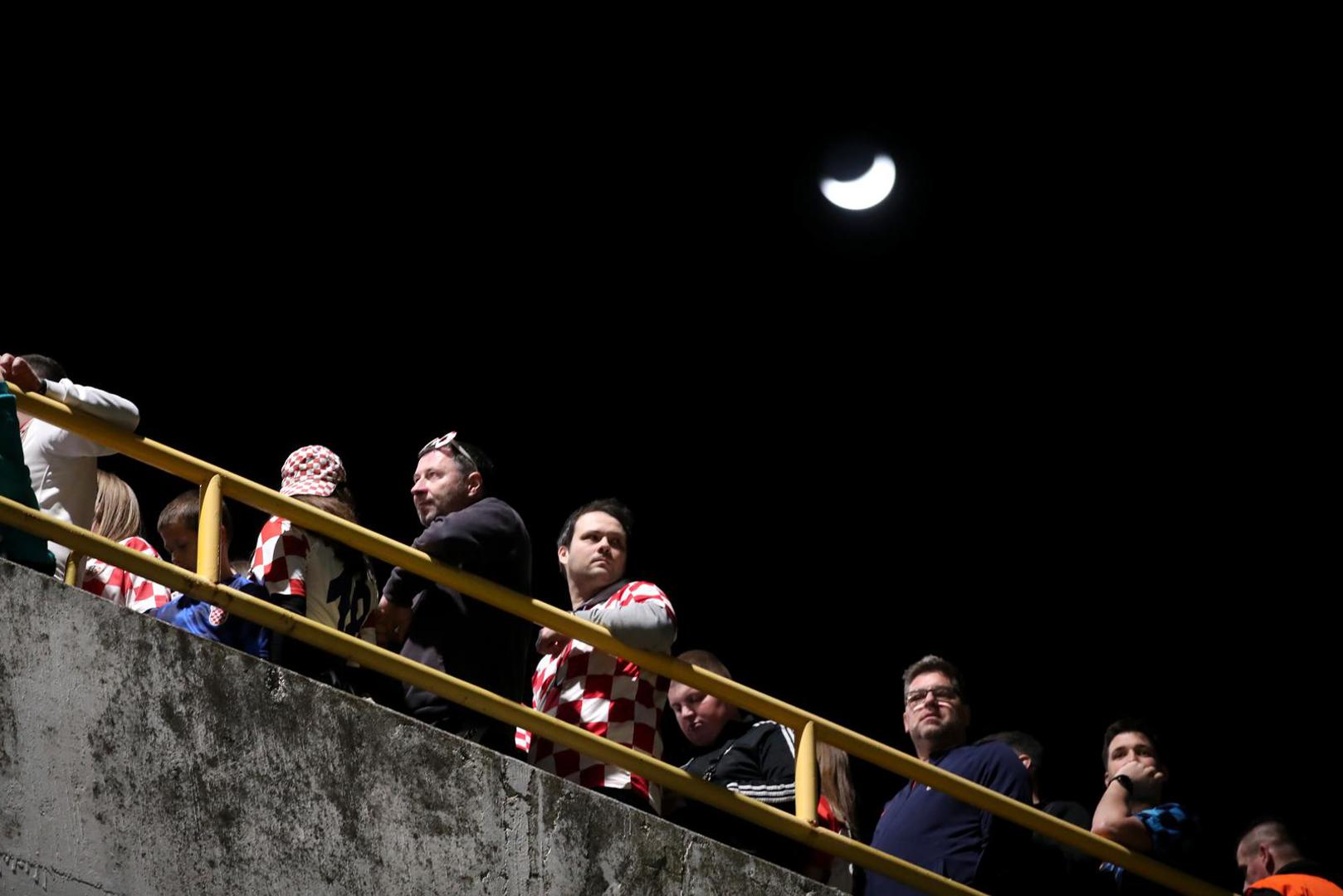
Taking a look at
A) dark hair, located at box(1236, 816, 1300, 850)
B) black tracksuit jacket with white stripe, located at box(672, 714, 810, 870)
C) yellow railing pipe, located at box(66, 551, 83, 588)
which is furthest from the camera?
dark hair, located at box(1236, 816, 1300, 850)

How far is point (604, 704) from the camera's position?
617 centimetres

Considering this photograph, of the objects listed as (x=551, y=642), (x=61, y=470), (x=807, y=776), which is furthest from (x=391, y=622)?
(x=807, y=776)

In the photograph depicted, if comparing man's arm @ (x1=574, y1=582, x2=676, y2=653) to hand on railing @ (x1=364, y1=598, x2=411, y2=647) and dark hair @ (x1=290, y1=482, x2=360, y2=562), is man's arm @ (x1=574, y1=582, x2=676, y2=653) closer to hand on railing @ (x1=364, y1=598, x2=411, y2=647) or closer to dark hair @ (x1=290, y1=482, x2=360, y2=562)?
hand on railing @ (x1=364, y1=598, x2=411, y2=647)

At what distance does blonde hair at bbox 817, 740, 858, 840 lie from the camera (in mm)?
6855

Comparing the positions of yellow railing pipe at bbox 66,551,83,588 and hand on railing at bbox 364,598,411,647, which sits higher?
hand on railing at bbox 364,598,411,647

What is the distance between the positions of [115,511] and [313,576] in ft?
3.60

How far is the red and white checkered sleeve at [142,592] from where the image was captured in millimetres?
6570

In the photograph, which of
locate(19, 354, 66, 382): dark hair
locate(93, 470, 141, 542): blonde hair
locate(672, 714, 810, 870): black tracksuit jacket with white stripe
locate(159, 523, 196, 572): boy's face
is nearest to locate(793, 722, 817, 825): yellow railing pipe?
locate(672, 714, 810, 870): black tracksuit jacket with white stripe

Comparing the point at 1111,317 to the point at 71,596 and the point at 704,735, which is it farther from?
the point at 71,596

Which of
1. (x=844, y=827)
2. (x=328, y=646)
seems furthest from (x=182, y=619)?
(x=844, y=827)

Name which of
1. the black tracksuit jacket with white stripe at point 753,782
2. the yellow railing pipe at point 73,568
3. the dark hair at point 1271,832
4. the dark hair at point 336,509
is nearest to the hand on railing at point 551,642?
the black tracksuit jacket with white stripe at point 753,782

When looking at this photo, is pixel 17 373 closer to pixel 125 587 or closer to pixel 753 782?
pixel 125 587

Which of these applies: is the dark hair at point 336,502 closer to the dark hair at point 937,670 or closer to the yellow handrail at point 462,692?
the yellow handrail at point 462,692

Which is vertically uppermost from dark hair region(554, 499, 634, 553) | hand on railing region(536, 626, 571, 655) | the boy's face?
dark hair region(554, 499, 634, 553)
